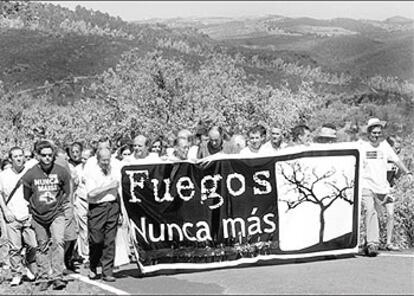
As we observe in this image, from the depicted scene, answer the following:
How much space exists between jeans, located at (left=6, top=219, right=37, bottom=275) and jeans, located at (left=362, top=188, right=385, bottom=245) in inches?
175

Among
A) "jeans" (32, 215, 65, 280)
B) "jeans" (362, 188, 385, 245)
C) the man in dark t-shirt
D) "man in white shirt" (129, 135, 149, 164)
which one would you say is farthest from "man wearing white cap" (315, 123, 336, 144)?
"jeans" (32, 215, 65, 280)

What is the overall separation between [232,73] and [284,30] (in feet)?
370

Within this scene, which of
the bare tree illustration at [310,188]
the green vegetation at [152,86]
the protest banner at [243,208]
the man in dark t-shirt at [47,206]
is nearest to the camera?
the man in dark t-shirt at [47,206]

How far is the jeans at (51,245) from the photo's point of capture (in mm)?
8781

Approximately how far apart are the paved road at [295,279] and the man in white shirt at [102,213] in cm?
34

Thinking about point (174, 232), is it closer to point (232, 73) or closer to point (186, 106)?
point (186, 106)

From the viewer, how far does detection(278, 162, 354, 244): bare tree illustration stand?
32.8ft

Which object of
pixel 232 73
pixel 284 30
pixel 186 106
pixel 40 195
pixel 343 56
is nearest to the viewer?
pixel 40 195

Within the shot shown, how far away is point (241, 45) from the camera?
470 feet

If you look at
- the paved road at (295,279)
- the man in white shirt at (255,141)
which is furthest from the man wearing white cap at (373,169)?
the man in white shirt at (255,141)

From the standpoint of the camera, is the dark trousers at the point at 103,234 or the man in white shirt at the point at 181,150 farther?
the man in white shirt at the point at 181,150

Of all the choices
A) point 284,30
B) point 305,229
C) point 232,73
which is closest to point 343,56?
point 284,30

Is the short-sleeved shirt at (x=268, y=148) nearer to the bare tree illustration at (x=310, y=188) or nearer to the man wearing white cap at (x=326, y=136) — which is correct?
the bare tree illustration at (x=310, y=188)

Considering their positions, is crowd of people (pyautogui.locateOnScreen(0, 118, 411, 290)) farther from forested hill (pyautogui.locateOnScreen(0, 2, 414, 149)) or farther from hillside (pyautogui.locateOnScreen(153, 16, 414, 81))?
hillside (pyautogui.locateOnScreen(153, 16, 414, 81))
